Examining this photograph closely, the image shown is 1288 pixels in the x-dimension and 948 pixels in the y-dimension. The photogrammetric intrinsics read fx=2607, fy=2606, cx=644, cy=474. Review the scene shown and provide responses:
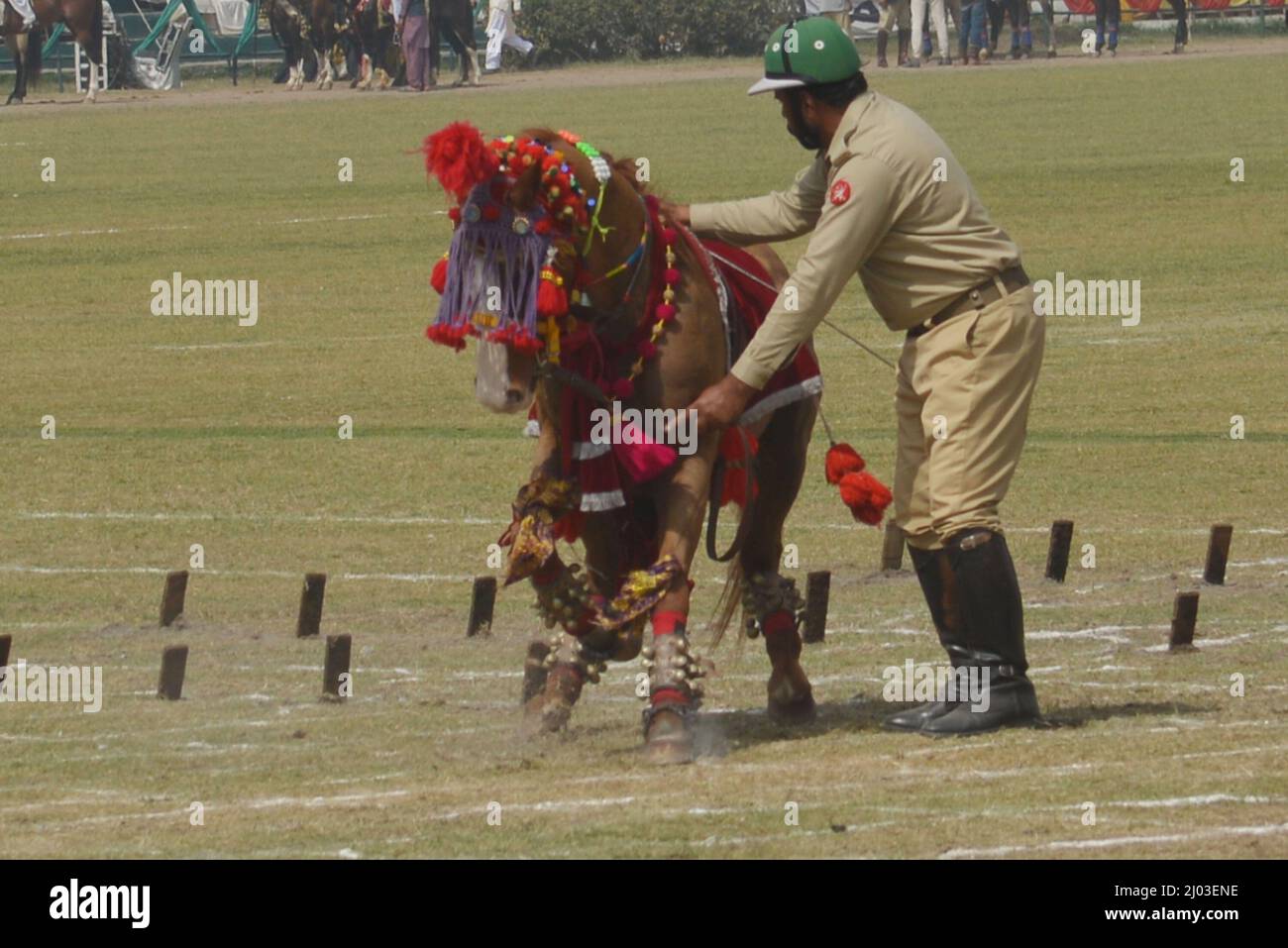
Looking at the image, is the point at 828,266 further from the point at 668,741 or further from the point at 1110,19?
the point at 1110,19

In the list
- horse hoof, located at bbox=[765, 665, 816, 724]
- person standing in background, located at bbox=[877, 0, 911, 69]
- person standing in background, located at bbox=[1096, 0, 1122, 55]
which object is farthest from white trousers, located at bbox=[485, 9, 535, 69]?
horse hoof, located at bbox=[765, 665, 816, 724]

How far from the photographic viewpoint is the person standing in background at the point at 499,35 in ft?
163

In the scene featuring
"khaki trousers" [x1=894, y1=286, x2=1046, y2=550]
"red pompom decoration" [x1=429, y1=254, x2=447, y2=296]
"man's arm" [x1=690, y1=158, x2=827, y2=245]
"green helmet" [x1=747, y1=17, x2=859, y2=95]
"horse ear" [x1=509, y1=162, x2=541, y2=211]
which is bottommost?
"khaki trousers" [x1=894, y1=286, x2=1046, y2=550]

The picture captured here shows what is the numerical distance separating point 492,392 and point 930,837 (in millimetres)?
2065

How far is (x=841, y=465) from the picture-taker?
8898 millimetres

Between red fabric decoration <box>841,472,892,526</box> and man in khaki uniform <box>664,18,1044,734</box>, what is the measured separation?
154 mm

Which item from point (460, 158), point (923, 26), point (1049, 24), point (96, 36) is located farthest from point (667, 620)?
point (1049, 24)

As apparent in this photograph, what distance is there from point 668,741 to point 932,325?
163 cm

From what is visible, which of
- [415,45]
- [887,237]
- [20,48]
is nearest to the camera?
[887,237]

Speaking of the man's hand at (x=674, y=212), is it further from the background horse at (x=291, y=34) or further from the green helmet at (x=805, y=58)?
the background horse at (x=291, y=34)

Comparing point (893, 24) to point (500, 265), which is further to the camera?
point (893, 24)

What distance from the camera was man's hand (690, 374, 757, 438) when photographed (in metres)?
8.35

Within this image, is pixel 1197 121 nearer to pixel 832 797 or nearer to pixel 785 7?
pixel 785 7

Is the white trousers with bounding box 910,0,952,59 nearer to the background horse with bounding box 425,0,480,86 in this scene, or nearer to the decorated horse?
the background horse with bounding box 425,0,480,86
